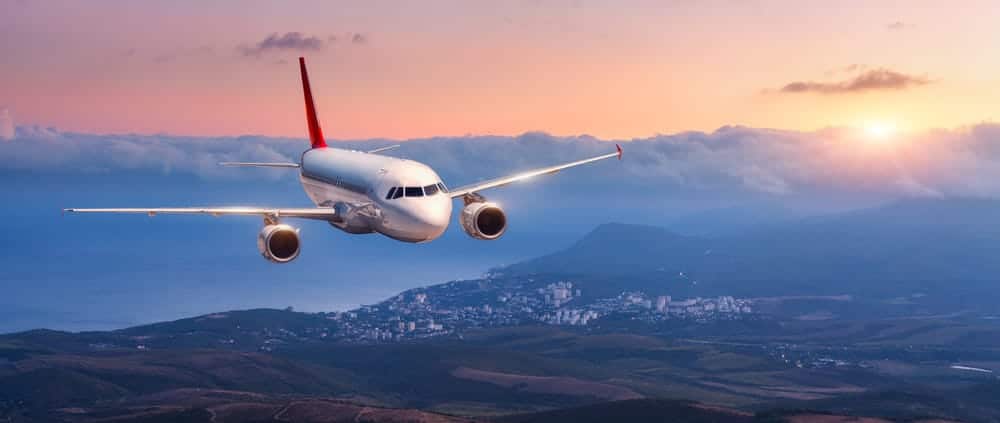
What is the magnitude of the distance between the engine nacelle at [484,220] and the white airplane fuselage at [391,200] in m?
2.35

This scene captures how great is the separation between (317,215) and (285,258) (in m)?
7.82

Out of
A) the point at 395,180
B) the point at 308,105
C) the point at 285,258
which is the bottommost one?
the point at 285,258

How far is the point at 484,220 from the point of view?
8375 cm

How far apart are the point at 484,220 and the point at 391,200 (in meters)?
7.22

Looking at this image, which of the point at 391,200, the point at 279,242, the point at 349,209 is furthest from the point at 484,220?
the point at 279,242

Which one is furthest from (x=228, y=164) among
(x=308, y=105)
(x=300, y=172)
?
(x=308, y=105)

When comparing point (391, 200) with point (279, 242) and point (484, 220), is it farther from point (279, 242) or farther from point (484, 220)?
point (279, 242)

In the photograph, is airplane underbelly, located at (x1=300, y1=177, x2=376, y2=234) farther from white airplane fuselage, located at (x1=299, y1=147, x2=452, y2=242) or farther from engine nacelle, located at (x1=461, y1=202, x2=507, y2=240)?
engine nacelle, located at (x1=461, y1=202, x2=507, y2=240)

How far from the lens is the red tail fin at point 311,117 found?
13077 cm

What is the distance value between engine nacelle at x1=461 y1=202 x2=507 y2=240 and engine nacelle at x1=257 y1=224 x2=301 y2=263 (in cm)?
1251

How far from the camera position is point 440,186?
270 feet

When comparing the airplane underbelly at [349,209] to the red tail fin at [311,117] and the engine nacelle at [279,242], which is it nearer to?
the engine nacelle at [279,242]

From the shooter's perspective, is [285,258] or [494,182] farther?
[494,182]

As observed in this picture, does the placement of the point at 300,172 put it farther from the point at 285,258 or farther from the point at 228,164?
the point at 285,258
